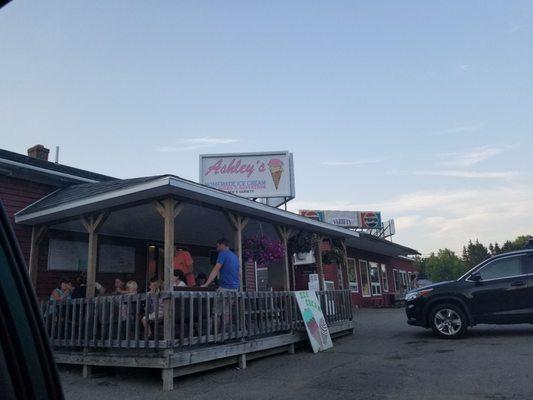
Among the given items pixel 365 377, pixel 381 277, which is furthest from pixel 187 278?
pixel 381 277

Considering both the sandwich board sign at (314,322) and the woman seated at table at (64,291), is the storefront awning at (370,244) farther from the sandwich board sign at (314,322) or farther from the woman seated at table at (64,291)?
the woman seated at table at (64,291)

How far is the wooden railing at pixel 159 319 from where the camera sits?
7.05 meters

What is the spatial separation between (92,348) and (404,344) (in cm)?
643

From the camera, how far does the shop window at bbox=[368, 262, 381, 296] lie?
27.0 meters

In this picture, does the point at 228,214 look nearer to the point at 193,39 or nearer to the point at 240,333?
the point at 240,333

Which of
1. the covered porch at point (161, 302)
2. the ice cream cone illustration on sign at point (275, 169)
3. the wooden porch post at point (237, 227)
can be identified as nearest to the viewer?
the covered porch at point (161, 302)

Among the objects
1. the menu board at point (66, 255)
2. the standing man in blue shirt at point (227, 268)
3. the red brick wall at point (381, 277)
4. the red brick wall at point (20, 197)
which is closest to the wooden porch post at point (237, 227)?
the standing man in blue shirt at point (227, 268)

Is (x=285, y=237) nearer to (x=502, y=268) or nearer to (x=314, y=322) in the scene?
(x=314, y=322)

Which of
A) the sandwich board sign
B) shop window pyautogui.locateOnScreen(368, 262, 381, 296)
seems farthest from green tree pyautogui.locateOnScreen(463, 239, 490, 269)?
the sandwich board sign

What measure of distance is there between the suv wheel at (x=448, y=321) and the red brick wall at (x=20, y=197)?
9.31 metres

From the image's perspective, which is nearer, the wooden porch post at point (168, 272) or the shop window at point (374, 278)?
the wooden porch post at point (168, 272)

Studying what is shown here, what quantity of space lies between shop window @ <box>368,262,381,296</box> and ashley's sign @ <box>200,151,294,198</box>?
→ 9922 mm

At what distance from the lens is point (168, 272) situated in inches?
292

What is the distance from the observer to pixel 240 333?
327 inches
